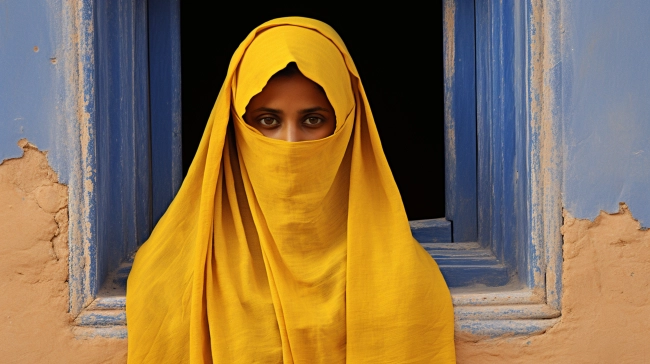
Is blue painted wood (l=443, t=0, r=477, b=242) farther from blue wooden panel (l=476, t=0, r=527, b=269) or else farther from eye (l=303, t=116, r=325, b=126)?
eye (l=303, t=116, r=325, b=126)

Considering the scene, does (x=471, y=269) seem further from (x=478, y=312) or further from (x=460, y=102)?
(x=460, y=102)

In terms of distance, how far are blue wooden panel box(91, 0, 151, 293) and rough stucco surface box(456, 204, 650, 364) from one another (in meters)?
1.04

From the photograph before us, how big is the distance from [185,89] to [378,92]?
1210mm

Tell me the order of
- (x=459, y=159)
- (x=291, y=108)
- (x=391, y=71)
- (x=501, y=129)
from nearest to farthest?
(x=291, y=108) < (x=501, y=129) < (x=459, y=159) < (x=391, y=71)

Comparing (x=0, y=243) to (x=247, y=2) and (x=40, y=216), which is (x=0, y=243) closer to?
(x=40, y=216)

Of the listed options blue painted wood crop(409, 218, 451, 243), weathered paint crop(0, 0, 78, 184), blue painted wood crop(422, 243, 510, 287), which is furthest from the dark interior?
weathered paint crop(0, 0, 78, 184)

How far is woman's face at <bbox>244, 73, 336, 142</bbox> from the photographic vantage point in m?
1.80

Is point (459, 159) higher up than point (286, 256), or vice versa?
point (459, 159)

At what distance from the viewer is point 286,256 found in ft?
5.93

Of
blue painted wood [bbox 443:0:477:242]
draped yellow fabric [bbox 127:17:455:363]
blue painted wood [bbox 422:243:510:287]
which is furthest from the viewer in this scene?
blue painted wood [bbox 443:0:477:242]

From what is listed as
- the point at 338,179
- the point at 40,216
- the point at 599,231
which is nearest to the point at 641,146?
the point at 599,231

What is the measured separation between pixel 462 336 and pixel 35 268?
3.71 feet

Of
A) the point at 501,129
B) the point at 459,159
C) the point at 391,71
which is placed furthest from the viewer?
the point at 391,71

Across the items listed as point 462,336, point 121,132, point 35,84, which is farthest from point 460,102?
point 35,84
